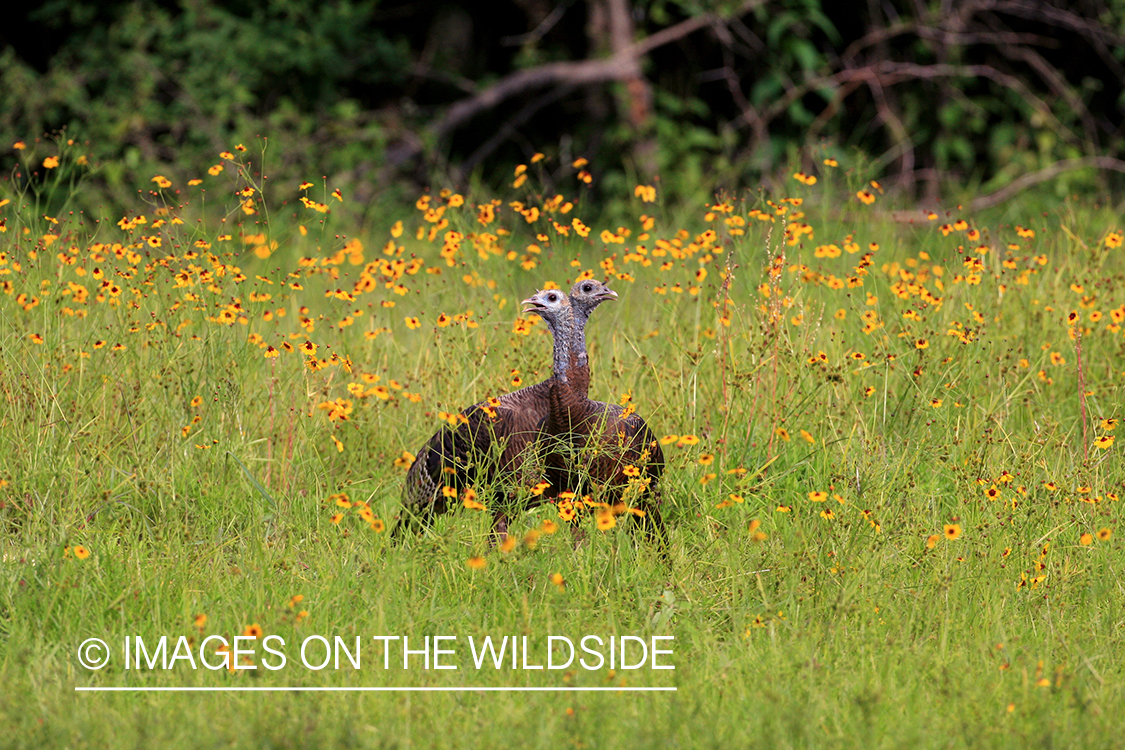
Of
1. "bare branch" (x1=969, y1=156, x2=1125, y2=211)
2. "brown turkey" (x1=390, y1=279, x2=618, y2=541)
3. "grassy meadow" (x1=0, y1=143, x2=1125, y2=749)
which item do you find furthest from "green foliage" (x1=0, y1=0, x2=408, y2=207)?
"brown turkey" (x1=390, y1=279, x2=618, y2=541)

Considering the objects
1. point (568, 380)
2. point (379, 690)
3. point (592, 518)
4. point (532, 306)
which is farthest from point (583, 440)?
point (379, 690)

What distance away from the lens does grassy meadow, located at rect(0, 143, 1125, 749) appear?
296 centimetres

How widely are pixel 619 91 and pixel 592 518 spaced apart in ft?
20.5

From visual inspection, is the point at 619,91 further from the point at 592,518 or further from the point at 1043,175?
the point at 592,518

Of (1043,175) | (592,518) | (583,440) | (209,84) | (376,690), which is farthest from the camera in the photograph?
(209,84)

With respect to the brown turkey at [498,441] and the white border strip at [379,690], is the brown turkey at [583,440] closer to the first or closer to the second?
the brown turkey at [498,441]

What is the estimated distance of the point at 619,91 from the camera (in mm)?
9328

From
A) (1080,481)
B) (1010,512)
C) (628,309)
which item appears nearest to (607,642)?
(1010,512)

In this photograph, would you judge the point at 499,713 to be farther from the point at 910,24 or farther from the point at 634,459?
the point at 910,24

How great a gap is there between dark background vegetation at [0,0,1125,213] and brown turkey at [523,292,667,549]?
5119 millimetres

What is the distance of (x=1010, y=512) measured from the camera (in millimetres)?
3869

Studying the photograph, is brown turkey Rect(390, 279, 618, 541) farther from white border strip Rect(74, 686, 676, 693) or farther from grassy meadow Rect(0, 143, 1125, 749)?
white border strip Rect(74, 686, 676, 693)

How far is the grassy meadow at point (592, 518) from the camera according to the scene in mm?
2957

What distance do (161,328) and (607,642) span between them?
7.32 feet
